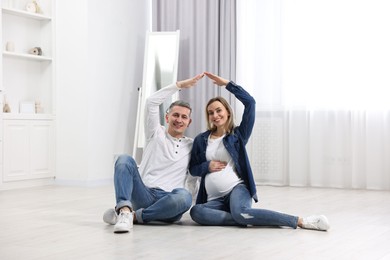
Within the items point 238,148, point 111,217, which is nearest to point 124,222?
point 111,217

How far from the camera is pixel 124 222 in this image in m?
3.03

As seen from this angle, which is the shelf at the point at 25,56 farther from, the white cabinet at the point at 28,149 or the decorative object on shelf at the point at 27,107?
the white cabinet at the point at 28,149

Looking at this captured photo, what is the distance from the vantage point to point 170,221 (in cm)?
339

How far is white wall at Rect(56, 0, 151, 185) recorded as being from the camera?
5.89 m

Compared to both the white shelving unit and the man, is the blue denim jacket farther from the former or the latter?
the white shelving unit

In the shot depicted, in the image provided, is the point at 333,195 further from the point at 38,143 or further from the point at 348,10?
the point at 38,143

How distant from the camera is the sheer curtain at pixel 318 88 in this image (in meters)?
5.56

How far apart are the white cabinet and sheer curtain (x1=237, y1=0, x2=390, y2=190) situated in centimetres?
197

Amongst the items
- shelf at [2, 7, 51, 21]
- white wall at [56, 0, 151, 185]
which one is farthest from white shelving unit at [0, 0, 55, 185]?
white wall at [56, 0, 151, 185]

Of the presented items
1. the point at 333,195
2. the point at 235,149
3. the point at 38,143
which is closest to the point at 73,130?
the point at 38,143

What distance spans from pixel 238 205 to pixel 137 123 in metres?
3.20

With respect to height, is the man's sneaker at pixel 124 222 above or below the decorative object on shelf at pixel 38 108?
below

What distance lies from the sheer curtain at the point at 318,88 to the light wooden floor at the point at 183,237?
4.18 ft

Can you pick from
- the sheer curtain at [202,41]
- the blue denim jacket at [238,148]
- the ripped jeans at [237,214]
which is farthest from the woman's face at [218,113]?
the sheer curtain at [202,41]
